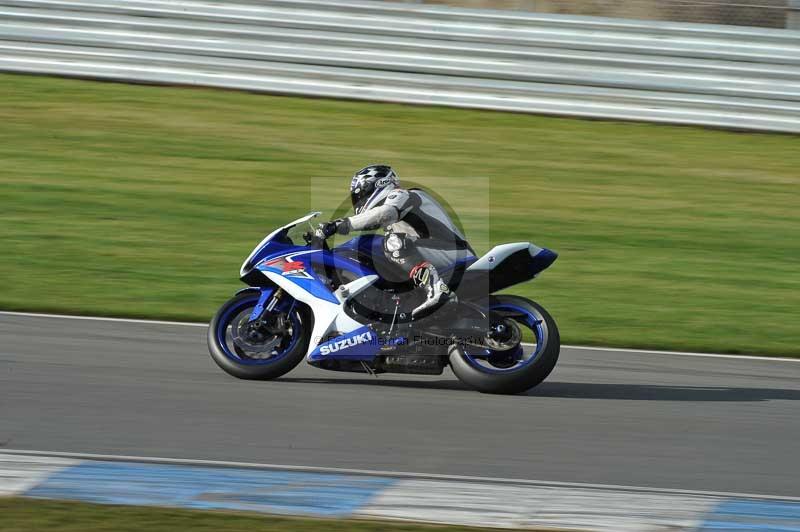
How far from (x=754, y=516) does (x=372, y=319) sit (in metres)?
3.20

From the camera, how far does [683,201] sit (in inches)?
592

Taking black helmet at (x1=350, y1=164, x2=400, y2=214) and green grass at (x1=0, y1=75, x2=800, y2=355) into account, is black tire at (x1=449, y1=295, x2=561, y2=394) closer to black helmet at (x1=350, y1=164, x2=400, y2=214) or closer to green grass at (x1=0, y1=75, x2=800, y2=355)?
black helmet at (x1=350, y1=164, x2=400, y2=214)

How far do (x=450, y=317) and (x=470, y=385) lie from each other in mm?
500

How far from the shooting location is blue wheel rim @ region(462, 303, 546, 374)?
8094 millimetres

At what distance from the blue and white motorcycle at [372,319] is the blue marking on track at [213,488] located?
194 cm

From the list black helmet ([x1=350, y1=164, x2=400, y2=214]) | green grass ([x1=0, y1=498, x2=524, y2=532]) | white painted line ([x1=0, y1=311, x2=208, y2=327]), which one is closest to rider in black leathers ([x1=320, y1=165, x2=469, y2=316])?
black helmet ([x1=350, y1=164, x2=400, y2=214])

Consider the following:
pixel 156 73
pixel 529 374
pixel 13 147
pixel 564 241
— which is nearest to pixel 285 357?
pixel 529 374

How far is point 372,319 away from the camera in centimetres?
837

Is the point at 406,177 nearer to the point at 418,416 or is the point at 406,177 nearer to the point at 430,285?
the point at 430,285

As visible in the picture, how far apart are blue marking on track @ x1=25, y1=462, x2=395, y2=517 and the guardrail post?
39.5 feet

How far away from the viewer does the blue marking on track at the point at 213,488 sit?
586 centimetres

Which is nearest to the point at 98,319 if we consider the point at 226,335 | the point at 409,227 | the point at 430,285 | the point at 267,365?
the point at 226,335

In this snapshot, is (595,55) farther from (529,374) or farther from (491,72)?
(529,374)

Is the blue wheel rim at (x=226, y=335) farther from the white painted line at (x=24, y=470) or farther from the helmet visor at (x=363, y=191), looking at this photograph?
the white painted line at (x=24, y=470)
